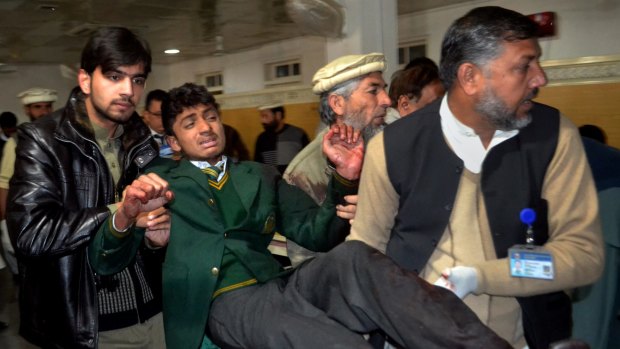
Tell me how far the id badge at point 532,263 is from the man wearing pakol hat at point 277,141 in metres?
5.40

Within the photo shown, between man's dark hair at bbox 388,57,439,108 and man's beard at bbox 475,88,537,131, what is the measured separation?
1.48m

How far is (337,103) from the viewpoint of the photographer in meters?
2.32

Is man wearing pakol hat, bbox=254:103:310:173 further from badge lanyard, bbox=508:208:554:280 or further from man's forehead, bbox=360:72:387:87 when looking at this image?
badge lanyard, bbox=508:208:554:280

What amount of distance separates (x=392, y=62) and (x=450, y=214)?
12.9ft

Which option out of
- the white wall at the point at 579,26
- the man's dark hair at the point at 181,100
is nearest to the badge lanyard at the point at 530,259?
the man's dark hair at the point at 181,100

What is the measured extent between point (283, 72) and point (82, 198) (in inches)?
365

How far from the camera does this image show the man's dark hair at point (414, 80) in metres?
2.91

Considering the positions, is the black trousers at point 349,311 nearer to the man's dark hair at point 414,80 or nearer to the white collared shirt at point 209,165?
the white collared shirt at point 209,165

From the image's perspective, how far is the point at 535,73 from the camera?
4.64 ft

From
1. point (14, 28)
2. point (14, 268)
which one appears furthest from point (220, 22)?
point (14, 268)

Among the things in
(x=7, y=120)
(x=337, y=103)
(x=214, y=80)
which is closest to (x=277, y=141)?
(x=7, y=120)

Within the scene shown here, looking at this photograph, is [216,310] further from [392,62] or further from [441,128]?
[392,62]

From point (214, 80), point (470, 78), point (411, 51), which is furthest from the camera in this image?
point (214, 80)

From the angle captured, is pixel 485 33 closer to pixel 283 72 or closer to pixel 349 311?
pixel 349 311
